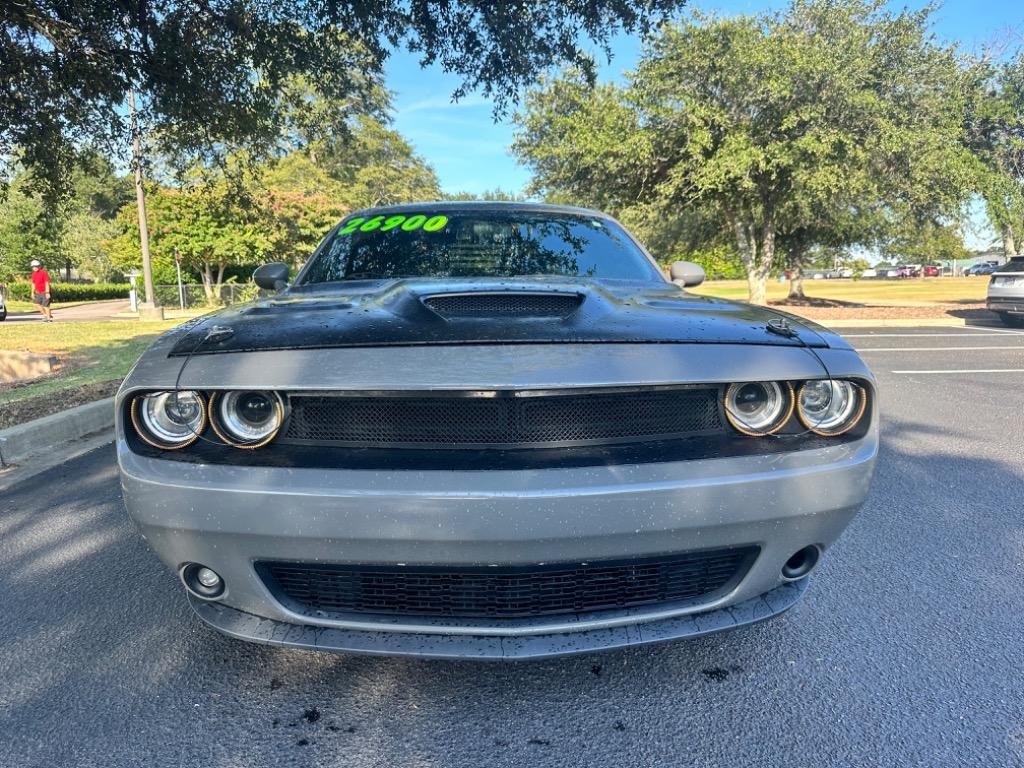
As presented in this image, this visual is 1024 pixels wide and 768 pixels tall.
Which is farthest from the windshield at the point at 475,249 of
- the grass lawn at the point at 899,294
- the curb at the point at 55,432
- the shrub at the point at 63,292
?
the shrub at the point at 63,292

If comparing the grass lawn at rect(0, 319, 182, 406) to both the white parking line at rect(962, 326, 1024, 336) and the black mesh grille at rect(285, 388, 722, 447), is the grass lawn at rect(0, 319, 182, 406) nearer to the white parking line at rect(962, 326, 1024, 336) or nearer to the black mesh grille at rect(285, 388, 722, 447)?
the black mesh grille at rect(285, 388, 722, 447)

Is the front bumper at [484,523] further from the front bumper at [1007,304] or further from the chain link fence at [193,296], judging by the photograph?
the chain link fence at [193,296]

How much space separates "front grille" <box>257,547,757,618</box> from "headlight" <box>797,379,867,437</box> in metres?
0.43

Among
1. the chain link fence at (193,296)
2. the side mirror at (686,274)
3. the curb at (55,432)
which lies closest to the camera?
the side mirror at (686,274)

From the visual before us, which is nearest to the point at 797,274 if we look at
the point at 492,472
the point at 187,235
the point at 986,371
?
the point at 986,371

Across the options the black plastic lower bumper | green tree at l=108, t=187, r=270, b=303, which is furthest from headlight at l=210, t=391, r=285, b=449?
green tree at l=108, t=187, r=270, b=303

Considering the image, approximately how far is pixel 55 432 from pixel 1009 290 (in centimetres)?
1756

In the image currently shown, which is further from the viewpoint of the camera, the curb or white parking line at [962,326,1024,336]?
white parking line at [962,326,1024,336]

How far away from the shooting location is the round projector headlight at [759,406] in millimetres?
1816

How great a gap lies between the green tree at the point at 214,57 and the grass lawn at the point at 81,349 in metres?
1.93

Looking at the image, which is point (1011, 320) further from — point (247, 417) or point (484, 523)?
point (247, 417)

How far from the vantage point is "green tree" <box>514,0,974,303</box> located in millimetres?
15453

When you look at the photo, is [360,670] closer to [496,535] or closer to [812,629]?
[496,535]

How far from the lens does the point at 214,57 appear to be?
249 inches
